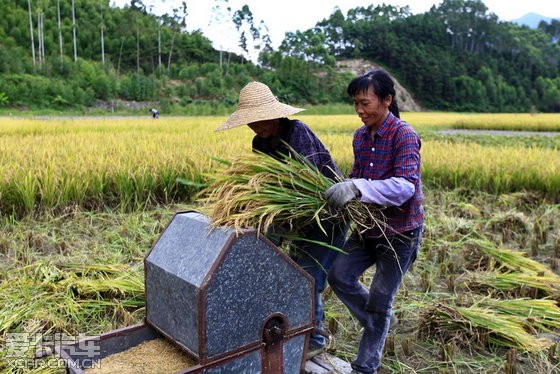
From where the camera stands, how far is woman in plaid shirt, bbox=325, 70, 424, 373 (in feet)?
5.71

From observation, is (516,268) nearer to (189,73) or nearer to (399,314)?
(399,314)

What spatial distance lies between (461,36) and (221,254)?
81.9 meters

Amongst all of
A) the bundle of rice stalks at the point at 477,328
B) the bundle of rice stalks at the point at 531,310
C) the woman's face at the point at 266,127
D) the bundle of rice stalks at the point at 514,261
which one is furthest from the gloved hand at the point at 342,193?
the bundle of rice stalks at the point at 514,261

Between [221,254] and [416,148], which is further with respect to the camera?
[416,148]

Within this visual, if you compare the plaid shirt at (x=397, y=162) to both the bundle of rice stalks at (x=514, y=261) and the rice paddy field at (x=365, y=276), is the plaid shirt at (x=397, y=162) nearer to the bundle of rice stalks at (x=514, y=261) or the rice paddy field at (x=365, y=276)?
the rice paddy field at (x=365, y=276)

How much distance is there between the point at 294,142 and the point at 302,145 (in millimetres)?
37

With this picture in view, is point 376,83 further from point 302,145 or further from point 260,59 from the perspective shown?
point 260,59

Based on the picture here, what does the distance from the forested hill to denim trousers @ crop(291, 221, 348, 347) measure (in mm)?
24787

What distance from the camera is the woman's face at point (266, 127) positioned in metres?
2.07

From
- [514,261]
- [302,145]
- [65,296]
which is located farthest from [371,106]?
[514,261]

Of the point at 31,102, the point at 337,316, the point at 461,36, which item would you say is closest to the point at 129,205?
the point at 337,316

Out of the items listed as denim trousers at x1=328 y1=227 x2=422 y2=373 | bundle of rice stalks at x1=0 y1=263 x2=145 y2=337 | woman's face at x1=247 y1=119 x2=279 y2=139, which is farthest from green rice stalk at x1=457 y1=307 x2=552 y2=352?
bundle of rice stalks at x1=0 y1=263 x2=145 y2=337

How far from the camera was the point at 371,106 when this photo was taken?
1857 mm

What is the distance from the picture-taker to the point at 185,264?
5.34ft
